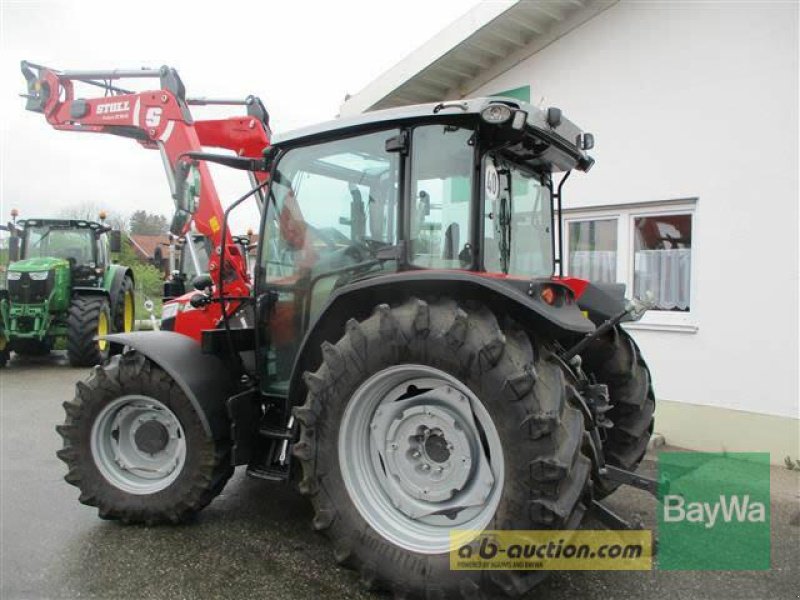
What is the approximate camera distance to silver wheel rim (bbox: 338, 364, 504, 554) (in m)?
2.78

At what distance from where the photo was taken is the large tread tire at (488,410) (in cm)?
247

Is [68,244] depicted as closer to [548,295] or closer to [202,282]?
[202,282]

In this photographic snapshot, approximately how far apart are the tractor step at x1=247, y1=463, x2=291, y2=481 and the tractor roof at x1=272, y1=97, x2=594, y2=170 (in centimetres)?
185

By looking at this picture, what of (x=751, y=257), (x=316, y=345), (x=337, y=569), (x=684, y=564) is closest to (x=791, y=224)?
(x=751, y=257)

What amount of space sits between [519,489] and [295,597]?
3.89ft

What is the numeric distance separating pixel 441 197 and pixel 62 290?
978 cm

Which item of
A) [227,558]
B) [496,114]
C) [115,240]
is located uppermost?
[496,114]

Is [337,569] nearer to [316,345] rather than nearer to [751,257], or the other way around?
[316,345]

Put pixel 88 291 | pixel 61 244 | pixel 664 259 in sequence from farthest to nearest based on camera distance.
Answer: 1. pixel 61 244
2. pixel 88 291
3. pixel 664 259

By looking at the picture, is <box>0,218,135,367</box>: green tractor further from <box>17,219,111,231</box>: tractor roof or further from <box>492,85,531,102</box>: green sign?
<box>492,85,531,102</box>: green sign

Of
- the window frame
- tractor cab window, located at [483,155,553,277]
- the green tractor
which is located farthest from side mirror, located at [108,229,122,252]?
tractor cab window, located at [483,155,553,277]

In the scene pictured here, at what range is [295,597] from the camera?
9.34 feet

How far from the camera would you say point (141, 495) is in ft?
11.9

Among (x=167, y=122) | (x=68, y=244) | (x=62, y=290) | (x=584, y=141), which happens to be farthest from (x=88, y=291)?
(x=584, y=141)
